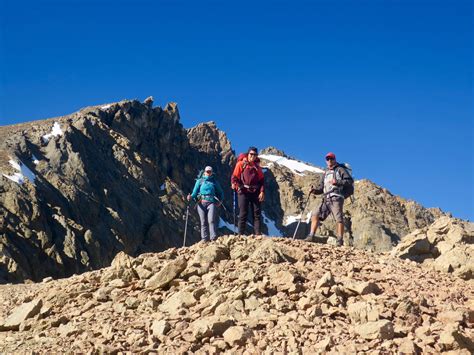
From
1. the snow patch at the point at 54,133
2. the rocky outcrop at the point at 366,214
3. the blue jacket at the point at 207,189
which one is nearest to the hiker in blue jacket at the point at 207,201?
the blue jacket at the point at 207,189

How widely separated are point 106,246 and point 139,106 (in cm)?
5506

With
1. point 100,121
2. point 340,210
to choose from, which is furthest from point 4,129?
point 340,210

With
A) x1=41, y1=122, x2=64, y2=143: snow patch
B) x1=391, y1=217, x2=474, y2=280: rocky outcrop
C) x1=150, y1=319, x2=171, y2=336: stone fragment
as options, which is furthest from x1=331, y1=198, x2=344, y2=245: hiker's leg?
x1=41, y1=122, x2=64, y2=143: snow patch

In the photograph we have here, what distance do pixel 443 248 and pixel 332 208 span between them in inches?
145

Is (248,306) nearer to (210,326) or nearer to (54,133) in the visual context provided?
(210,326)

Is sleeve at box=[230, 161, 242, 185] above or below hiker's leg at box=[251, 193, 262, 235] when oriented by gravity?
Result: above

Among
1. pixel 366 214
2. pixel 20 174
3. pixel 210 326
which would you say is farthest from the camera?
pixel 366 214

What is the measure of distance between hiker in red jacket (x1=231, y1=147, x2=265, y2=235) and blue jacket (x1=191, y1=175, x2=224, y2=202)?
64 centimetres

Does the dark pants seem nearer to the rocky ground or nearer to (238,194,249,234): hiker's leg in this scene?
(238,194,249,234): hiker's leg

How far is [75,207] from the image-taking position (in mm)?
85938

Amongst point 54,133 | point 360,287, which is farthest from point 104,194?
point 360,287

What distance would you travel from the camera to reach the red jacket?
18047mm

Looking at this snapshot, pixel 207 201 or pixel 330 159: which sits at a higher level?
pixel 330 159

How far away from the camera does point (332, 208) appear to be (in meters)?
18.3
